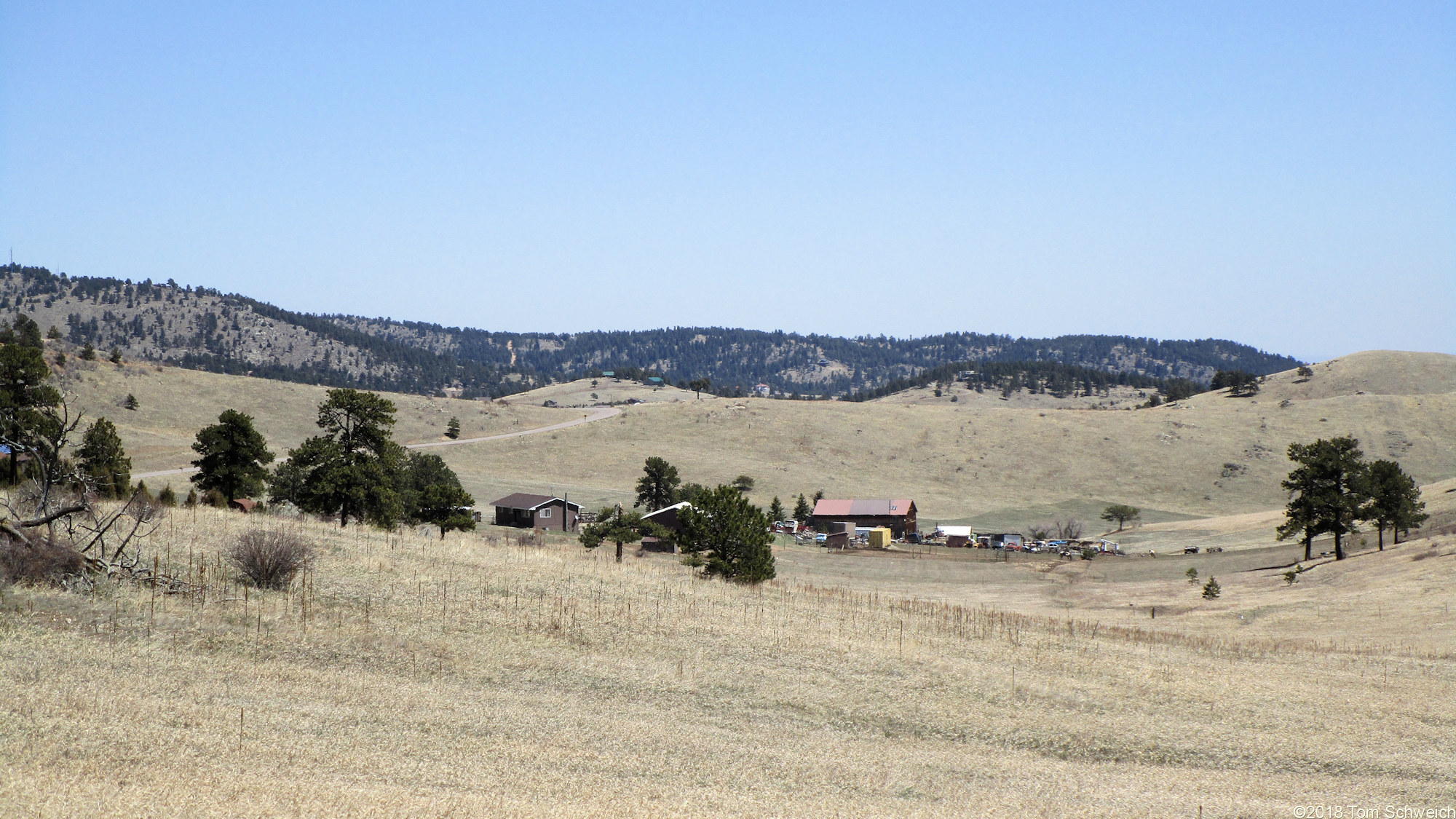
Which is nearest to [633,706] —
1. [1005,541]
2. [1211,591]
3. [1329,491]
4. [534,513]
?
[1211,591]

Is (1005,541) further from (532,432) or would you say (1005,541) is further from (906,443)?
(532,432)

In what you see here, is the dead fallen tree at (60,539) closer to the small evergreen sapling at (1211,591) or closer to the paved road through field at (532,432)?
the small evergreen sapling at (1211,591)

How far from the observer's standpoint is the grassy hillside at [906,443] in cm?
12381

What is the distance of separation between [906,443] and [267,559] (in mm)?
134032

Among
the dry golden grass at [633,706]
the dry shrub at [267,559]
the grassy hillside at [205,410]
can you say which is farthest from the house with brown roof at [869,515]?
the dry shrub at [267,559]

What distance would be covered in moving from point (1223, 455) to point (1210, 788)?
142m

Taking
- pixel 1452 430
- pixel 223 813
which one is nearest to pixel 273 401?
pixel 223 813

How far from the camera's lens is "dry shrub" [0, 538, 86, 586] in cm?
2080

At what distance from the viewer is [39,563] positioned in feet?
69.0

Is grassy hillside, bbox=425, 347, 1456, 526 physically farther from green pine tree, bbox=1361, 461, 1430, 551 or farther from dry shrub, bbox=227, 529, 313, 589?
dry shrub, bbox=227, 529, 313, 589

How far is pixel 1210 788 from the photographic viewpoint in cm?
1609

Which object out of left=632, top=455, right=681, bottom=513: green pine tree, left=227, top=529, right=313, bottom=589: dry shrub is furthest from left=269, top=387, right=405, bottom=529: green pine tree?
left=632, top=455, right=681, bottom=513: green pine tree

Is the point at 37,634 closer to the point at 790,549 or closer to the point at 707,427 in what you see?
the point at 790,549

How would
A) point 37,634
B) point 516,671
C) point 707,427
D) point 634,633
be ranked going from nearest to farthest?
point 37,634
point 516,671
point 634,633
point 707,427
